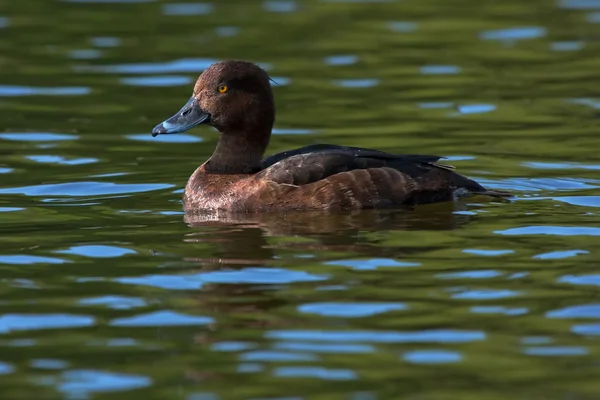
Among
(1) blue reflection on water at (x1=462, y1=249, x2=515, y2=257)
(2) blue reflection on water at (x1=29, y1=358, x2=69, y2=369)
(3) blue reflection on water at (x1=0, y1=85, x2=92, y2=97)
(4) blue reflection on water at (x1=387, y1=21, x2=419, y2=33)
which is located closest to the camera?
(2) blue reflection on water at (x1=29, y1=358, x2=69, y2=369)

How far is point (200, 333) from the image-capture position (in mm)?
6422

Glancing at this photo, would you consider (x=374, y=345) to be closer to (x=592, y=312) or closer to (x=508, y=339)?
(x=508, y=339)

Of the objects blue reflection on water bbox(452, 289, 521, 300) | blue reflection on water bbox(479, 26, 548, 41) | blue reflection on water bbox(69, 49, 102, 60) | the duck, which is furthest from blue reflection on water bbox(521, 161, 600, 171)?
blue reflection on water bbox(69, 49, 102, 60)

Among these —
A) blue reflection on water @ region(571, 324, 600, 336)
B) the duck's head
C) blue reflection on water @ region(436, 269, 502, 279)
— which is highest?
the duck's head

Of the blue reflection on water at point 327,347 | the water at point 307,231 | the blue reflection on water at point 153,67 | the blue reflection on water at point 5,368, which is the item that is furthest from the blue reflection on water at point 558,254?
the blue reflection on water at point 153,67

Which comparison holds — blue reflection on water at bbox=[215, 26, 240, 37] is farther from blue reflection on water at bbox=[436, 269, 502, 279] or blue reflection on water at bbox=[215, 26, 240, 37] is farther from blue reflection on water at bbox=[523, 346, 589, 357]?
blue reflection on water at bbox=[523, 346, 589, 357]

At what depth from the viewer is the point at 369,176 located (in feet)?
30.2

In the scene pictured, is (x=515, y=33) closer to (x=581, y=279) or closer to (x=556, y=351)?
(x=581, y=279)

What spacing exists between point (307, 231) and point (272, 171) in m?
0.85

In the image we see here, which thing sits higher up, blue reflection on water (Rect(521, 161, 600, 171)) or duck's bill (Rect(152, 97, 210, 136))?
duck's bill (Rect(152, 97, 210, 136))

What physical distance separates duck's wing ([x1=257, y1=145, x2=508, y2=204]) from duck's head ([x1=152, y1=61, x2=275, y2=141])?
1.67 ft

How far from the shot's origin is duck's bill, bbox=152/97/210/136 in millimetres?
9797

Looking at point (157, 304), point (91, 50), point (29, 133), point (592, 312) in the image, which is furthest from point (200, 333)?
point (91, 50)

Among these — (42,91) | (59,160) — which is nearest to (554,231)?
(59,160)
